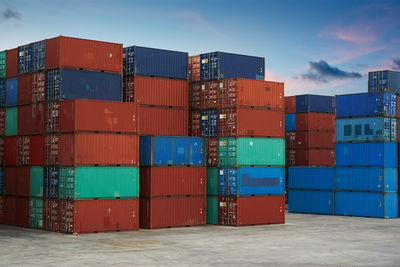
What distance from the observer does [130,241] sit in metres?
31.2

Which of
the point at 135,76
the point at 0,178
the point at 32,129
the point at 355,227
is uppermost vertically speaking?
the point at 135,76

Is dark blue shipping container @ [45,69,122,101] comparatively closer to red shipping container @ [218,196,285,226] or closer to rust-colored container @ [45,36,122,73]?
rust-colored container @ [45,36,122,73]

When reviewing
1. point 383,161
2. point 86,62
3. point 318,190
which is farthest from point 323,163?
point 86,62

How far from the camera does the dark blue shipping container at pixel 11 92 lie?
40.2 metres

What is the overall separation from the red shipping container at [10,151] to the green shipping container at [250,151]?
12.6 metres

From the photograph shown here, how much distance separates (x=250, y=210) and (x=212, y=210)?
2451 mm

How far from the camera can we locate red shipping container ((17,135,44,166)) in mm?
37438

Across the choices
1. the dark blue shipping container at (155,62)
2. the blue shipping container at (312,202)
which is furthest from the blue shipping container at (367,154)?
the dark blue shipping container at (155,62)

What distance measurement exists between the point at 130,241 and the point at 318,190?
76.6 ft

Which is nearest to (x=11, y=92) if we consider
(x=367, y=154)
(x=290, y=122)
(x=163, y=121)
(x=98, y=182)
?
(x=163, y=121)

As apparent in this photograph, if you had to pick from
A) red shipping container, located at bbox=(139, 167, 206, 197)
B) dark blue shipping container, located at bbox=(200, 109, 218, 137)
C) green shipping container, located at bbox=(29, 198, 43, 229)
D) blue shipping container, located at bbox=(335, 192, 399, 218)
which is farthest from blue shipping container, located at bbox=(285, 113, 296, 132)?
green shipping container, located at bbox=(29, 198, 43, 229)

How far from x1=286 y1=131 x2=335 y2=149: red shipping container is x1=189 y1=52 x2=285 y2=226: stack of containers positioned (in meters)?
23.0

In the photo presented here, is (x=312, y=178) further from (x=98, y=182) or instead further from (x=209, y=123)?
(x=98, y=182)

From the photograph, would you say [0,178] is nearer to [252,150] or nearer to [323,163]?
[252,150]
